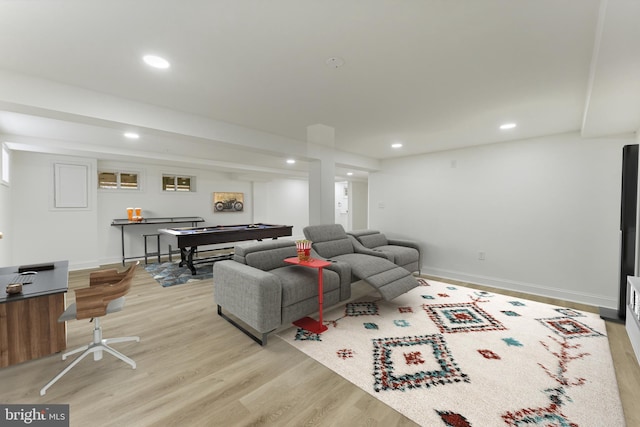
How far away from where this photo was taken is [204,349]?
237cm

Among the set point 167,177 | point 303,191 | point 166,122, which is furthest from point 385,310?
point 303,191

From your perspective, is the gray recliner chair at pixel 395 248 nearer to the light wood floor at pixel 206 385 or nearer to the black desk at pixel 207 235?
the black desk at pixel 207 235

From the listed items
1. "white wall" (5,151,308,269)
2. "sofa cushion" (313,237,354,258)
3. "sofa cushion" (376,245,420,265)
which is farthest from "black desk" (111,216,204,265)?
"sofa cushion" (376,245,420,265)

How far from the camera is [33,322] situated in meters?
2.17

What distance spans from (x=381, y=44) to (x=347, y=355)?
2445 mm

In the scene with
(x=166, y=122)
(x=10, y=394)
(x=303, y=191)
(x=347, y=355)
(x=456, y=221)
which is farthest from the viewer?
(x=303, y=191)

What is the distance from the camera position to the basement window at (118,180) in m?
5.76

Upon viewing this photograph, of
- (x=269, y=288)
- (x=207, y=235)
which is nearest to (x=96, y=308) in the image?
(x=269, y=288)

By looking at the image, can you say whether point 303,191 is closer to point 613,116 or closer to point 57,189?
point 57,189

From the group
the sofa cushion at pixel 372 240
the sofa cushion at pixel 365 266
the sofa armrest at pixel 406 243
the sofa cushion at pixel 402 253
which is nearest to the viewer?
the sofa cushion at pixel 365 266

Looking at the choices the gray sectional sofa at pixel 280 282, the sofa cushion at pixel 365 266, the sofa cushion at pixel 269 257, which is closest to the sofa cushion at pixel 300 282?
the gray sectional sofa at pixel 280 282

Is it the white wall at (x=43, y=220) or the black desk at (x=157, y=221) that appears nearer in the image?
the white wall at (x=43, y=220)

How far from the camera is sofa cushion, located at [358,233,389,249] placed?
4800mm

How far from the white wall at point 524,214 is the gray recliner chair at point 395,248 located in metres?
0.51
